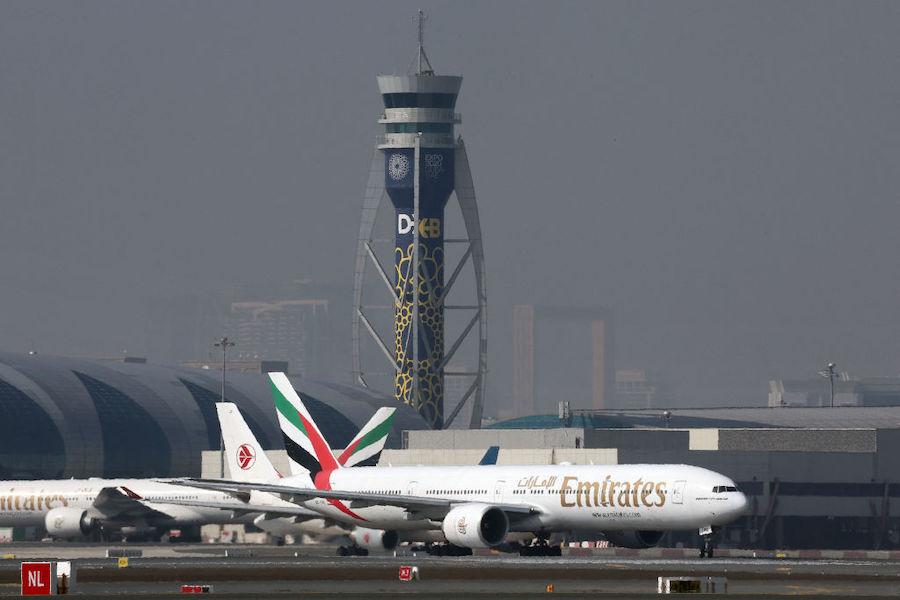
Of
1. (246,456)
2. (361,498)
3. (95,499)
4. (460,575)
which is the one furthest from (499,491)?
(95,499)

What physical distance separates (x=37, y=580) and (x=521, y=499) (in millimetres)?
39469

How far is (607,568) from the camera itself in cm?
8075

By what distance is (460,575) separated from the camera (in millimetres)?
75688

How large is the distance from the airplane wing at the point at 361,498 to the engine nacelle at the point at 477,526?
661 mm

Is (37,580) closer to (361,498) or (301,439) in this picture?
(361,498)

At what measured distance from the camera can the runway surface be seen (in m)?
64.6

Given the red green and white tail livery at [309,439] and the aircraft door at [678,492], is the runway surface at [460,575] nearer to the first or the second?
the aircraft door at [678,492]

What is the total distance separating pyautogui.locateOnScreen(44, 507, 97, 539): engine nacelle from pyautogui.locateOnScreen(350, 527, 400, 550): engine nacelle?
30.8 meters

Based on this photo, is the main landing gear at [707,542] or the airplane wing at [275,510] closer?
the main landing gear at [707,542]

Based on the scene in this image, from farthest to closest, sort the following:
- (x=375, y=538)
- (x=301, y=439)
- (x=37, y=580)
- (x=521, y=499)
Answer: (x=301, y=439) → (x=375, y=538) → (x=521, y=499) → (x=37, y=580)

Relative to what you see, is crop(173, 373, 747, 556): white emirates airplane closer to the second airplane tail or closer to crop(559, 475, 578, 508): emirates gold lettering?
crop(559, 475, 578, 508): emirates gold lettering

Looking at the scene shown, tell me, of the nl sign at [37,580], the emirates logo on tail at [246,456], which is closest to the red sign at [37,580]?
the nl sign at [37,580]

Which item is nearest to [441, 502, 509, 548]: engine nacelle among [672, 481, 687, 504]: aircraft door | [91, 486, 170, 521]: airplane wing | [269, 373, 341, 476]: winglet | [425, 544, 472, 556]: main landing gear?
[425, 544, 472, 556]: main landing gear

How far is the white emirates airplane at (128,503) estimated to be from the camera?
116m
